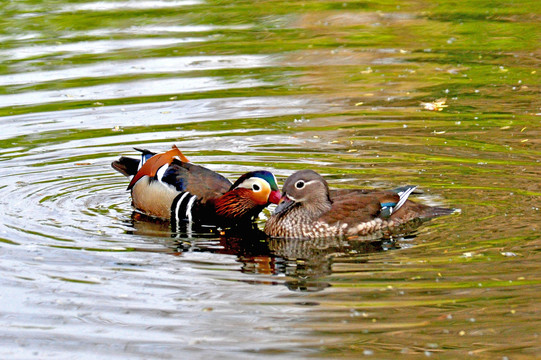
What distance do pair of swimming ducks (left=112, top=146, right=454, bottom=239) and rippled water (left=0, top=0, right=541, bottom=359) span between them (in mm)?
258

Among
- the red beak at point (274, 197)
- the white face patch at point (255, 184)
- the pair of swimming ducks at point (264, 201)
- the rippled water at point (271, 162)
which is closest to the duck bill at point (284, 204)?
the pair of swimming ducks at point (264, 201)

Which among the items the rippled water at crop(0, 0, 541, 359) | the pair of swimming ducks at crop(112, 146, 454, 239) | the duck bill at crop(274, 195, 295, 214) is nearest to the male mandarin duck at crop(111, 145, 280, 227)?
the pair of swimming ducks at crop(112, 146, 454, 239)

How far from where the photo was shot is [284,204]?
10500 millimetres

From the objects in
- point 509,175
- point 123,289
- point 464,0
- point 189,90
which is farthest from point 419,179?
point 464,0

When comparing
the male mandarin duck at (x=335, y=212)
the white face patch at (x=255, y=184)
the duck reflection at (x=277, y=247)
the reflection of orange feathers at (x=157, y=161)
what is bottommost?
the duck reflection at (x=277, y=247)

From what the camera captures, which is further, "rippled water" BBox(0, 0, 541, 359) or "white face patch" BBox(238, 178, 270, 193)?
"white face patch" BBox(238, 178, 270, 193)

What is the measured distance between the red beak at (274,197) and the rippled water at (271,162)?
58 cm

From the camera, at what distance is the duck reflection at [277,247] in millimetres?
9070

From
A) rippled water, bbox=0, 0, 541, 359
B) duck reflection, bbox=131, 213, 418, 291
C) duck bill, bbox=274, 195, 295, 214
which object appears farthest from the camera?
duck bill, bbox=274, 195, 295, 214

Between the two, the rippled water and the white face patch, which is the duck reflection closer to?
the rippled water

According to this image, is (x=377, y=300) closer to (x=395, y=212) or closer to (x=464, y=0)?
(x=395, y=212)

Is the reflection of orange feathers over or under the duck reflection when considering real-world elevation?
over

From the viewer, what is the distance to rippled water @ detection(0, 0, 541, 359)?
25.1 feet

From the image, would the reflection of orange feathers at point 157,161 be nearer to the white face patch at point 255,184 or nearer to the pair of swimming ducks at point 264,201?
the pair of swimming ducks at point 264,201
